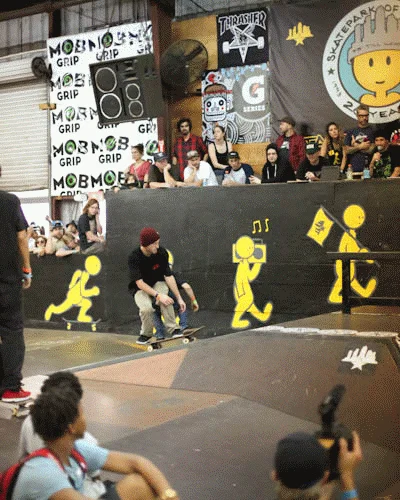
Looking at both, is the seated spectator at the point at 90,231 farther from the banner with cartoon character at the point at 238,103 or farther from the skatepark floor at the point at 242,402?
the skatepark floor at the point at 242,402

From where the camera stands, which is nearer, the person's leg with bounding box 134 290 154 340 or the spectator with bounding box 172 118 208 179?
the person's leg with bounding box 134 290 154 340

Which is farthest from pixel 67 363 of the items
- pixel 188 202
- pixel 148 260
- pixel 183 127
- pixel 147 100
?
pixel 147 100

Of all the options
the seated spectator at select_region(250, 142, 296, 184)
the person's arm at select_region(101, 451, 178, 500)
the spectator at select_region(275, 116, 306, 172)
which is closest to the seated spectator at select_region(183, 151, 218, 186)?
the seated spectator at select_region(250, 142, 296, 184)

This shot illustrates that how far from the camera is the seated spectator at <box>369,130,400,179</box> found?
9.96 meters

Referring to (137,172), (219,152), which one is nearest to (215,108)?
(219,152)

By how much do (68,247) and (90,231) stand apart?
51 centimetres

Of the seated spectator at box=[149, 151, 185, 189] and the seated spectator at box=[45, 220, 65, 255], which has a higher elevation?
the seated spectator at box=[149, 151, 185, 189]

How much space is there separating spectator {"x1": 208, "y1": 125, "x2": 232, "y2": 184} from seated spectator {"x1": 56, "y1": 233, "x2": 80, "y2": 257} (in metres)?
2.94

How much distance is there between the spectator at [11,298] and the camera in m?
5.23

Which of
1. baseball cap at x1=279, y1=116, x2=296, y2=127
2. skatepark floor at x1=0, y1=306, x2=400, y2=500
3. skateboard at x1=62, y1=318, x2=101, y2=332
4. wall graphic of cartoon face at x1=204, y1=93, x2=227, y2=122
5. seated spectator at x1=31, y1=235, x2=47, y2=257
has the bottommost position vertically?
skateboard at x1=62, y1=318, x2=101, y2=332

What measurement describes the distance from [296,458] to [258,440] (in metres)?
2.57

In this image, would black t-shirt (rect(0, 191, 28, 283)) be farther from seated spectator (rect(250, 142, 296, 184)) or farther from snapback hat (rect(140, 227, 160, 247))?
seated spectator (rect(250, 142, 296, 184))

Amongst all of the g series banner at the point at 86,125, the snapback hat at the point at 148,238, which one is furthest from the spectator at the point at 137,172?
the snapback hat at the point at 148,238

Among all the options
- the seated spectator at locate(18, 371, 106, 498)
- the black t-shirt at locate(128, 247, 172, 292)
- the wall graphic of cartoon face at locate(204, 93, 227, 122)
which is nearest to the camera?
the seated spectator at locate(18, 371, 106, 498)
